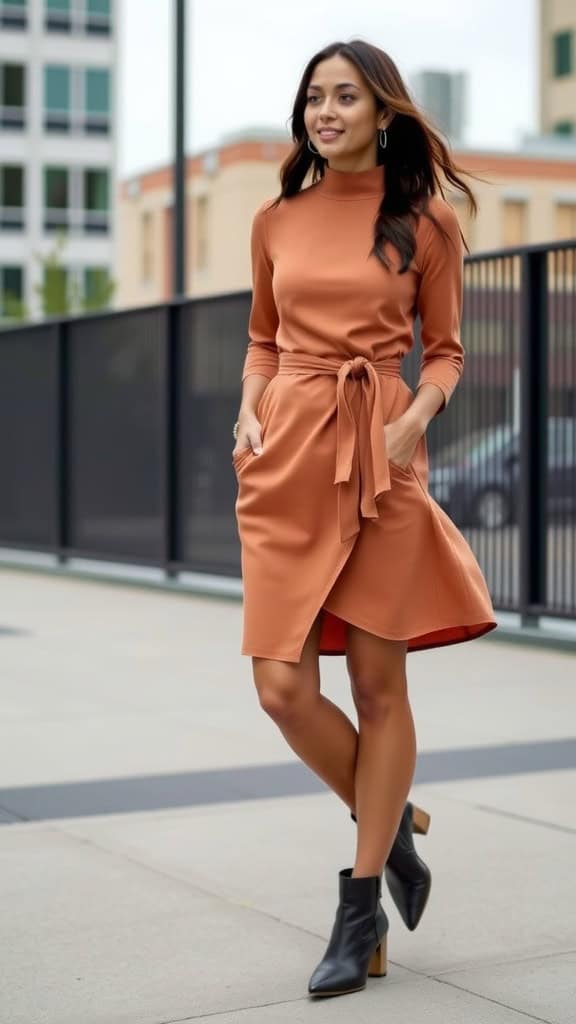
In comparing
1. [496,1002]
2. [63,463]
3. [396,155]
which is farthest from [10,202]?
[496,1002]

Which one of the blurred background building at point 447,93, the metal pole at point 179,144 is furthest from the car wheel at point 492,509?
the blurred background building at point 447,93

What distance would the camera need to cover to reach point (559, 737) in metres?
7.09

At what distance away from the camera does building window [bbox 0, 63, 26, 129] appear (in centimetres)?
6650

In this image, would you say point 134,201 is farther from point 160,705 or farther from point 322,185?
point 322,185

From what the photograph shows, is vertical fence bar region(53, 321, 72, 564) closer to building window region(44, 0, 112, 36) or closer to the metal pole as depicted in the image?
the metal pole

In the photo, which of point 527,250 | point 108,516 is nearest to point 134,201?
point 108,516

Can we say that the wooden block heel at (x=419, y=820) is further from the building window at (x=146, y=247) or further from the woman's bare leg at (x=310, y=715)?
the building window at (x=146, y=247)

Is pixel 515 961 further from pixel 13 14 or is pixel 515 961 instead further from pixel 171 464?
pixel 13 14

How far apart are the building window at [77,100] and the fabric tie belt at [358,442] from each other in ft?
213

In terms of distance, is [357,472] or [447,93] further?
[447,93]

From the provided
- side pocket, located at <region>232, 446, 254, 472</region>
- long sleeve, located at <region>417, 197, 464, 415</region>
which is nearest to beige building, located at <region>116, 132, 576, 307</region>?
long sleeve, located at <region>417, 197, 464, 415</region>

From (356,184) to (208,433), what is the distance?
950cm

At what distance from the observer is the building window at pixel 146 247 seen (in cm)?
5859

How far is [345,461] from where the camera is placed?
12.6 ft
